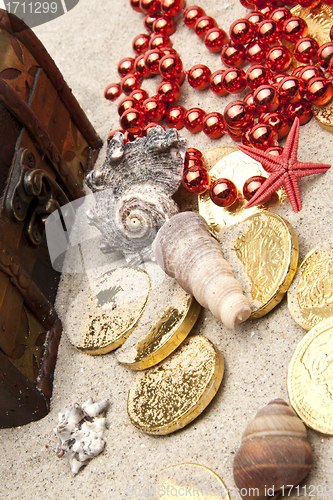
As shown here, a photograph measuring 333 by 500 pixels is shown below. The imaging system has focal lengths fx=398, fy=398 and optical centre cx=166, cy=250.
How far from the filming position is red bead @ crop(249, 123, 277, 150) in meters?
1.64

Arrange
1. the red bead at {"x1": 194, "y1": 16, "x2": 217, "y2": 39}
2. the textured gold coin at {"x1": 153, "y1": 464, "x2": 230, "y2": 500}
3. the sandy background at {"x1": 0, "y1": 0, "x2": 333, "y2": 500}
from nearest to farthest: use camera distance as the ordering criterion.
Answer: the textured gold coin at {"x1": 153, "y1": 464, "x2": 230, "y2": 500}, the sandy background at {"x1": 0, "y1": 0, "x2": 333, "y2": 500}, the red bead at {"x1": 194, "y1": 16, "x2": 217, "y2": 39}

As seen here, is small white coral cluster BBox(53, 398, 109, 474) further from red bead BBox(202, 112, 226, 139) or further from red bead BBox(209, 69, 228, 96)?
red bead BBox(209, 69, 228, 96)

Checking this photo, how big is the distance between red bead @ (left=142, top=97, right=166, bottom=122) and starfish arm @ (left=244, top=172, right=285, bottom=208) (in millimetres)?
784

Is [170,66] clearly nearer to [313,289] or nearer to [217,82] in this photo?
[217,82]

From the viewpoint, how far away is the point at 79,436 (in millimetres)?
1443

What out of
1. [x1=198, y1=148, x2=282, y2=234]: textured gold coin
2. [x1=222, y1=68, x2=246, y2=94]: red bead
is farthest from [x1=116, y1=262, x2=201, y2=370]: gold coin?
[x1=222, y1=68, x2=246, y2=94]: red bead

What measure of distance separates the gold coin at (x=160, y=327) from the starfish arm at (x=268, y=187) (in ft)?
1.49

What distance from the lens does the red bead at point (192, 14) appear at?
6.89 feet

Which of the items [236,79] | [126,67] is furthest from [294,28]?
[126,67]

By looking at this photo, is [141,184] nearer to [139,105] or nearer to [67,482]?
[139,105]

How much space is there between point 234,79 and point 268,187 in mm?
634

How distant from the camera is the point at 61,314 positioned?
1.81 m

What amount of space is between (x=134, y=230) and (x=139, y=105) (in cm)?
74

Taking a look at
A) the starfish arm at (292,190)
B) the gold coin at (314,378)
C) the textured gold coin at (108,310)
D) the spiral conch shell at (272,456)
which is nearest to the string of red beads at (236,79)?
the starfish arm at (292,190)
